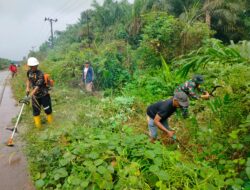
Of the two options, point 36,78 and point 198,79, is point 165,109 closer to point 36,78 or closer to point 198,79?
point 198,79

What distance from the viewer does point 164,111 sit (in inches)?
212

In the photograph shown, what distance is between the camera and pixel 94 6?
101ft

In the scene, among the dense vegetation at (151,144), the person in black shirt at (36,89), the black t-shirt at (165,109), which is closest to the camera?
the dense vegetation at (151,144)

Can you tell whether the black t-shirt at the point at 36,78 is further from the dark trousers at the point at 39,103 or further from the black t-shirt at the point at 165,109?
the black t-shirt at the point at 165,109

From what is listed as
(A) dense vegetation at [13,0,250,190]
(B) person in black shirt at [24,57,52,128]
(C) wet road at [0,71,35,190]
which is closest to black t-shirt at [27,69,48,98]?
(B) person in black shirt at [24,57,52,128]

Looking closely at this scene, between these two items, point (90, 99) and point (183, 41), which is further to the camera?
point (183, 41)

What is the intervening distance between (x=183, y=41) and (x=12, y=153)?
8205 mm

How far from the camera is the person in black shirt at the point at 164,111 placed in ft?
17.1

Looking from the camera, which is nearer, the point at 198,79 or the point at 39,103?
the point at 198,79

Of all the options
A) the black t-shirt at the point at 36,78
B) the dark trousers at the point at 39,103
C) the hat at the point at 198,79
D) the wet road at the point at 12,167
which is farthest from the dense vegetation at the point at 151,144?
the black t-shirt at the point at 36,78

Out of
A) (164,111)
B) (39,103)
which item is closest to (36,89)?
(39,103)

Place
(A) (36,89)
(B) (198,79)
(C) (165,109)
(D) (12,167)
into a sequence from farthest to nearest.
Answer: (A) (36,89) → (B) (198,79) → (D) (12,167) → (C) (165,109)

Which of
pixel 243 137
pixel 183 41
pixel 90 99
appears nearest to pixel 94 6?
pixel 183 41

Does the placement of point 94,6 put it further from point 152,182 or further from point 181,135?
point 152,182
